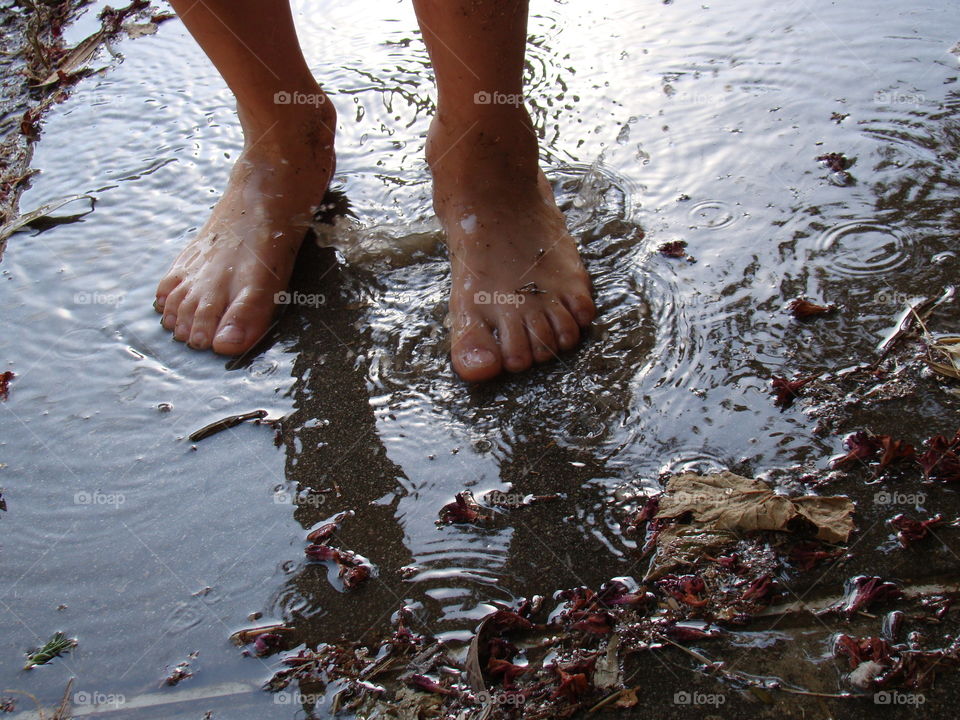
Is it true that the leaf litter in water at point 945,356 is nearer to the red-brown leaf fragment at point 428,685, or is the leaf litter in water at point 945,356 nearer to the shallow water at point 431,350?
the shallow water at point 431,350

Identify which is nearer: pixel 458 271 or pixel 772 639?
pixel 772 639

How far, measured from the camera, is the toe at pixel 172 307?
2119 millimetres

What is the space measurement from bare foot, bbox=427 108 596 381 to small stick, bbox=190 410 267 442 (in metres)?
0.48

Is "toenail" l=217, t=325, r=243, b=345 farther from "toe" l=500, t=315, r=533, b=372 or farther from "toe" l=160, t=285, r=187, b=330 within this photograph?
"toe" l=500, t=315, r=533, b=372

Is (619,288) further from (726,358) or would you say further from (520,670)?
(520,670)

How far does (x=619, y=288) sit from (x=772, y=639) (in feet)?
3.23

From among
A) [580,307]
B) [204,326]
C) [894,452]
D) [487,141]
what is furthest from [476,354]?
[894,452]

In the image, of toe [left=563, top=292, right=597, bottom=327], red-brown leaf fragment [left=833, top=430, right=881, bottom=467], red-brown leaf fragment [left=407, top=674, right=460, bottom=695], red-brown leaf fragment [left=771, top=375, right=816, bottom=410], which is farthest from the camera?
toe [left=563, top=292, right=597, bottom=327]

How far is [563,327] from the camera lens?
1867 millimetres

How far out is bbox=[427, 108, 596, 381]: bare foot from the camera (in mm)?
1857

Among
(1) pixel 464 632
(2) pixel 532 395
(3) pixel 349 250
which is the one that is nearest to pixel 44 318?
(3) pixel 349 250

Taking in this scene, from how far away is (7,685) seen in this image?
136 cm

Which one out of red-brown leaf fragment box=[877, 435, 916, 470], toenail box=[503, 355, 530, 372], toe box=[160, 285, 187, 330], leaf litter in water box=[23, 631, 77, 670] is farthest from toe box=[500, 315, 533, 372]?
leaf litter in water box=[23, 631, 77, 670]

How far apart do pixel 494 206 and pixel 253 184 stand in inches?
29.9
